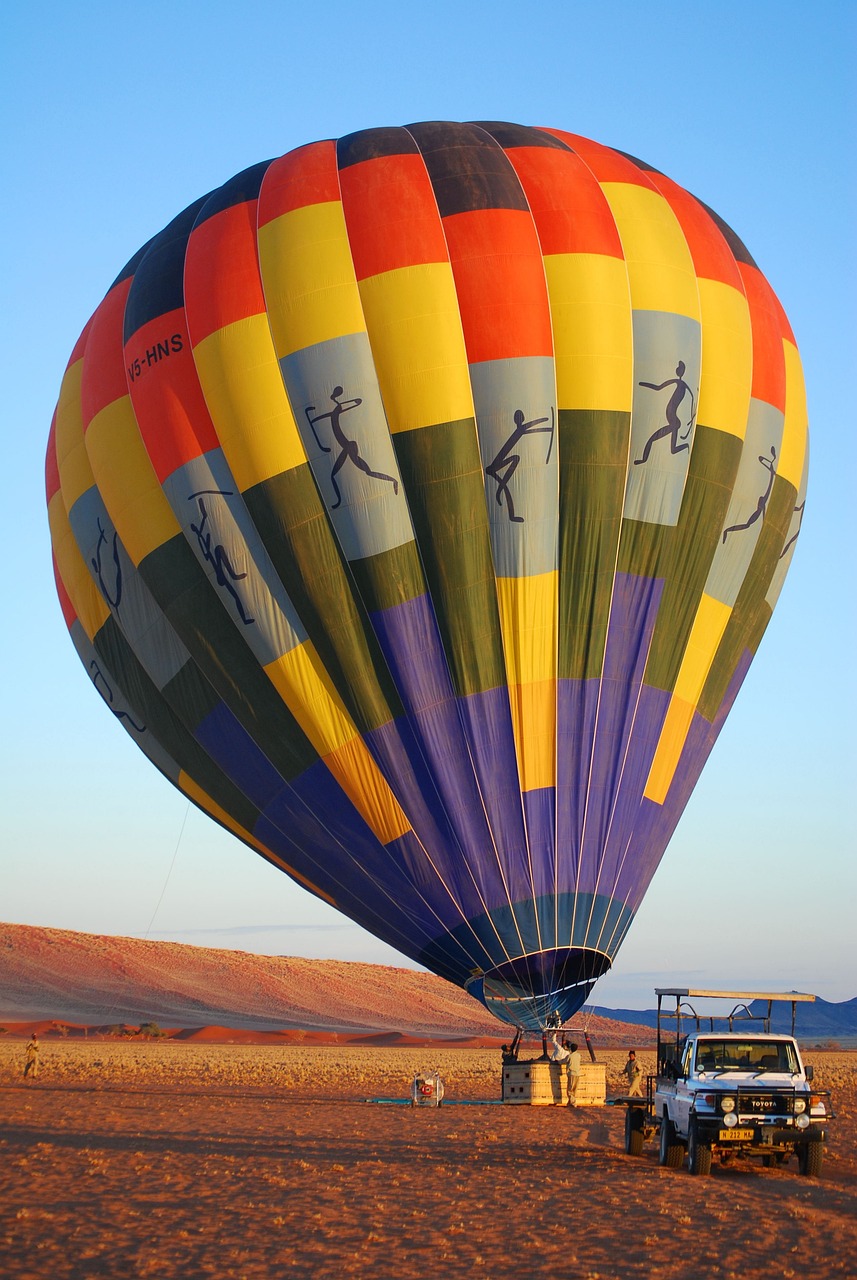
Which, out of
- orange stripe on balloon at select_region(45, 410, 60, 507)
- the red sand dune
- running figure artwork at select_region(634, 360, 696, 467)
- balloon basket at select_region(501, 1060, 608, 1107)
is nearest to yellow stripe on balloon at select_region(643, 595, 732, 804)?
running figure artwork at select_region(634, 360, 696, 467)

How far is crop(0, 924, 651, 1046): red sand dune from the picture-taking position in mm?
71562

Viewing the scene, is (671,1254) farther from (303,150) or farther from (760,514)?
(303,150)

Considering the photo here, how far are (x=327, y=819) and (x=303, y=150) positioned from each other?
9701mm

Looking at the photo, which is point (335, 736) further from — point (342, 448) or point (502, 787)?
point (342, 448)

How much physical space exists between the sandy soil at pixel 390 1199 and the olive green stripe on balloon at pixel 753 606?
20.0 ft

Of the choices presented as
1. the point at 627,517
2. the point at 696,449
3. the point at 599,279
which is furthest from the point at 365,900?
the point at 599,279

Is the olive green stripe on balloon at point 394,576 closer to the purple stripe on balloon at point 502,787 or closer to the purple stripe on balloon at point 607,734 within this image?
the purple stripe on balloon at point 502,787

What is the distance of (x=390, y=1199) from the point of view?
1165 cm

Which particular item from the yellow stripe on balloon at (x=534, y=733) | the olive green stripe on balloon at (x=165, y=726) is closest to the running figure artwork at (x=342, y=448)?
the yellow stripe on balloon at (x=534, y=733)

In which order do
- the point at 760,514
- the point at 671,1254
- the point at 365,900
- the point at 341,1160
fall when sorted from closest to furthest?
the point at 671,1254 < the point at 341,1160 < the point at 365,900 < the point at 760,514

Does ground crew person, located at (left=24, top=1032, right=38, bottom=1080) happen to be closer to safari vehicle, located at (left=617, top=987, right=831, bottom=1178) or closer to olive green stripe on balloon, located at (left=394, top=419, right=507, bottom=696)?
olive green stripe on balloon, located at (left=394, top=419, right=507, bottom=696)

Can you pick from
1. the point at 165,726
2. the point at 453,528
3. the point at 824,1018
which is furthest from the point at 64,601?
the point at 824,1018

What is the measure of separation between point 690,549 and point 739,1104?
8049 mm

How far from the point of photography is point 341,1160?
572 inches
